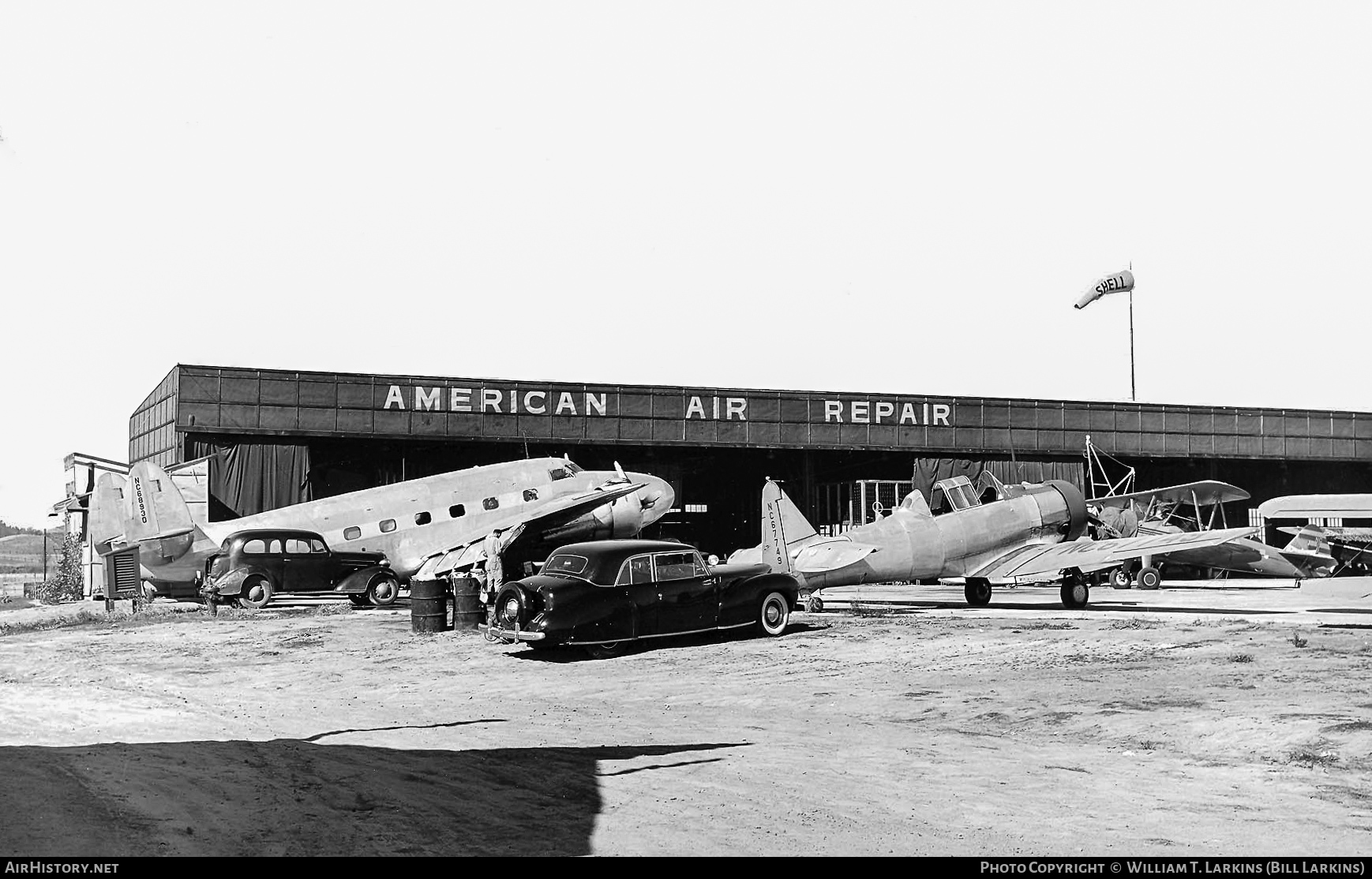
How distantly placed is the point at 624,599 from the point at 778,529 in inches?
271

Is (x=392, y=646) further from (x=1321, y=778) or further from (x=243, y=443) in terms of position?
(x=243, y=443)

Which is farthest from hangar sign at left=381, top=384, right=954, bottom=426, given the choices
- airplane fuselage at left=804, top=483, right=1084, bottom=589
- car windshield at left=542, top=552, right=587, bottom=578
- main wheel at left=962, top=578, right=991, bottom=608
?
car windshield at left=542, top=552, right=587, bottom=578

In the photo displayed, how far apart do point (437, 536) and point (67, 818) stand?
94.5 ft

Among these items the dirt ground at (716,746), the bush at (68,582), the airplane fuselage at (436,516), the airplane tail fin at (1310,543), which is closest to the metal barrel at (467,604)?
the dirt ground at (716,746)

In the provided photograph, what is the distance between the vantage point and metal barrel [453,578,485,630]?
25891 mm

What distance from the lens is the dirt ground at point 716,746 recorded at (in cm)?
852

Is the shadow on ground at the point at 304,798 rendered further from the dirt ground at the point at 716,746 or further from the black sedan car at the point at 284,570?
the black sedan car at the point at 284,570

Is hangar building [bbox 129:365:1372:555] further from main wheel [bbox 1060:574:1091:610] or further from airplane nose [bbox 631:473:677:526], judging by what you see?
main wheel [bbox 1060:574:1091:610]

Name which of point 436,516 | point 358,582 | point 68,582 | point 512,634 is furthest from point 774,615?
point 68,582

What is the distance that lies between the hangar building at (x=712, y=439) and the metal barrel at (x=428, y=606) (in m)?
26.9

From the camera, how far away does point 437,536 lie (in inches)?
1468

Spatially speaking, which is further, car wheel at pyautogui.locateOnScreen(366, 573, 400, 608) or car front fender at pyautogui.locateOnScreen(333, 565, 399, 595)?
car wheel at pyautogui.locateOnScreen(366, 573, 400, 608)

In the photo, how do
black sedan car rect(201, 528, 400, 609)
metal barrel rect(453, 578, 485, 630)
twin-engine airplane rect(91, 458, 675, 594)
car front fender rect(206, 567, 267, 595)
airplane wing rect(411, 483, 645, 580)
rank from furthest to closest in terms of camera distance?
twin-engine airplane rect(91, 458, 675, 594), airplane wing rect(411, 483, 645, 580), black sedan car rect(201, 528, 400, 609), car front fender rect(206, 567, 267, 595), metal barrel rect(453, 578, 485, 630)
